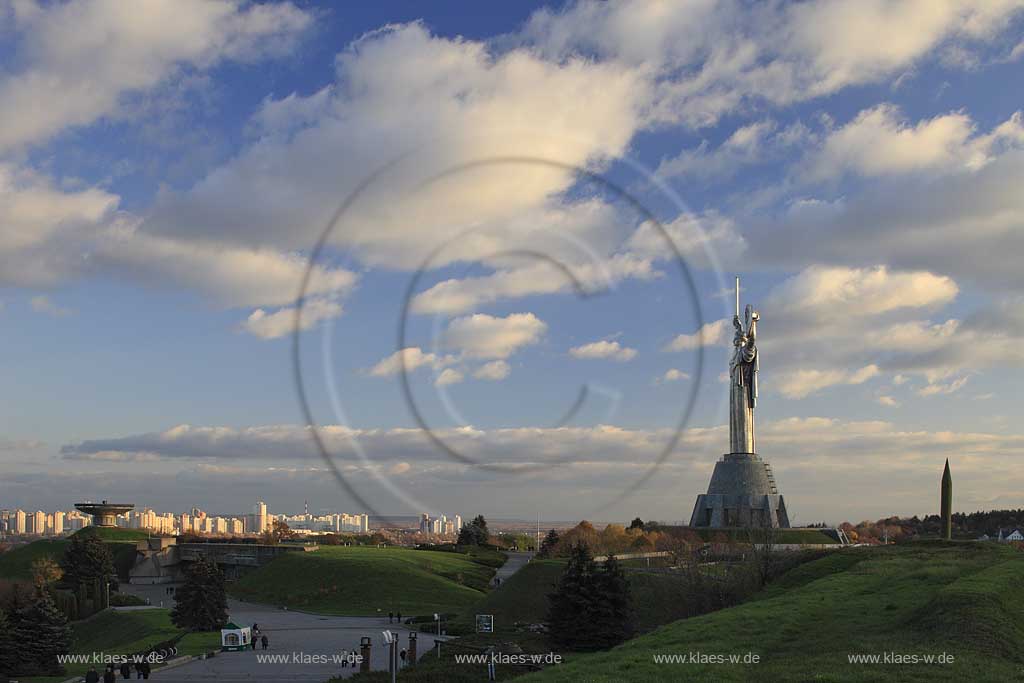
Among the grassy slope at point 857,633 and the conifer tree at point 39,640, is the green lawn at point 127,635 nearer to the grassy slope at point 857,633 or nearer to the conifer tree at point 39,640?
the conifer tree at point 39,640

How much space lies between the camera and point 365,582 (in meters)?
77.1

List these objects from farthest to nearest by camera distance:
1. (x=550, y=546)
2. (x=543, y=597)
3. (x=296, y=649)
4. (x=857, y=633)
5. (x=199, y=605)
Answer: (x=550, y=546), (x=543, y=597), (x=199, y=605), (x=296, y=649), (x=857, y=633)

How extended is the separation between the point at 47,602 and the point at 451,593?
115 ft

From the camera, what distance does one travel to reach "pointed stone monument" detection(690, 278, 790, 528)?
87.0 m

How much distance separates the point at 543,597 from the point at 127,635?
26510mm

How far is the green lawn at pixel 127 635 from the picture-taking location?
46750 millimetres

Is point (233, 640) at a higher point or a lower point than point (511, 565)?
higher

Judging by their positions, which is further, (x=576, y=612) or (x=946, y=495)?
(x=946, y=495)

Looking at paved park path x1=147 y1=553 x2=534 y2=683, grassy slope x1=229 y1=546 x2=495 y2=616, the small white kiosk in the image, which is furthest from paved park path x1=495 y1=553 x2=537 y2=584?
the small white kiosk

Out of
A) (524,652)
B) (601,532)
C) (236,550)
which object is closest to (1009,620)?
(524,652)

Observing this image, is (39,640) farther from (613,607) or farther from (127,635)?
(613,607)

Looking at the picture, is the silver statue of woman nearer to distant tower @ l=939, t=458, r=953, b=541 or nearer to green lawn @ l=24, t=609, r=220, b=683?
distant tower @ l=939, t=458, r=953, b=541

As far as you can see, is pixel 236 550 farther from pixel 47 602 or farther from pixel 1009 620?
pixel 1009 620

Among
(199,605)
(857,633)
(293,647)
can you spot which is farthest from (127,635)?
(857,633)
